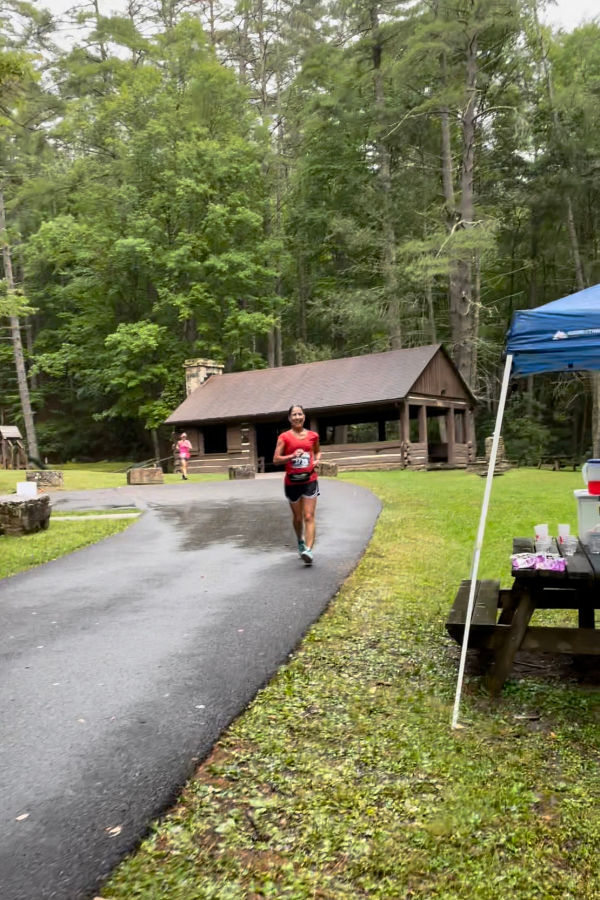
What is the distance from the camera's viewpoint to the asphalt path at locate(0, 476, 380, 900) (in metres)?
2.63

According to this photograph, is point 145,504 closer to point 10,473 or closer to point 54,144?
point 10,473

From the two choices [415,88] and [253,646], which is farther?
[415,88]

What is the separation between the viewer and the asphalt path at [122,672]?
2.63 m

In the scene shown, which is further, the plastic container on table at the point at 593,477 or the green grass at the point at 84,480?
the green grass at the point at 84,480

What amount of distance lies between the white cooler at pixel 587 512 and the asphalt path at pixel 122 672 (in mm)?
2194

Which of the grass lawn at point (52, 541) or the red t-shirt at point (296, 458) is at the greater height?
the red t-shirt at point (296, 458)

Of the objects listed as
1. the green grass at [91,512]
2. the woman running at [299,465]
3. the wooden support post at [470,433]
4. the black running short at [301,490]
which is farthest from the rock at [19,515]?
the wooden support post at [470,433]

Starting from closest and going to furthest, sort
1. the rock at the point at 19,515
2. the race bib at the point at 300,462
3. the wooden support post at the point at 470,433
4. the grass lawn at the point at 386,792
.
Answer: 1. the grass lawn at the point at 386,792
2. the race bib at the point at 300,462
3. the rock at the point at 19,515
4. the wooden support post at the point at 470,433

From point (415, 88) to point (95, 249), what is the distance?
62.1 ft

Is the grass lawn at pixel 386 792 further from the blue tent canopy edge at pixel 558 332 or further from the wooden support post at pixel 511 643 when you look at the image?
the blue tent canopy edge at pixel 558 332

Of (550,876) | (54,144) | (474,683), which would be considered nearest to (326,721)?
(474,683)

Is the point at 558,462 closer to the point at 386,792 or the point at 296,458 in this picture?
the point at 296,458

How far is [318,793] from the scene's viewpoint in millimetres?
2926

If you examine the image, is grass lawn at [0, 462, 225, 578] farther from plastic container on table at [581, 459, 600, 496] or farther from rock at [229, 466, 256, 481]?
rock at [229, 466, 256, 481]
